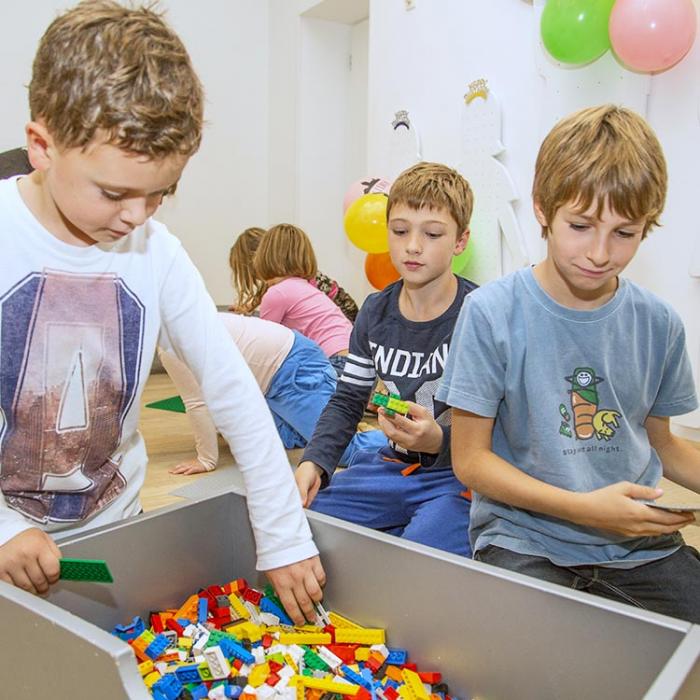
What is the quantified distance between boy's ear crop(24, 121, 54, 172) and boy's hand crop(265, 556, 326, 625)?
49 centimetres

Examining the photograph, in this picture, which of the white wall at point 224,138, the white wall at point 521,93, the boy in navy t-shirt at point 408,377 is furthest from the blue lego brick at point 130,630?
the white wall at point 224,138

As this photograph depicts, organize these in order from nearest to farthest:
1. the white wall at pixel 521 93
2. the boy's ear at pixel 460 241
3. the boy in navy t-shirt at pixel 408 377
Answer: the boy in navy t-shirt at pixel 408 377 → the boy's ear at pixel 460 241 → the white wall at pixel 521 93

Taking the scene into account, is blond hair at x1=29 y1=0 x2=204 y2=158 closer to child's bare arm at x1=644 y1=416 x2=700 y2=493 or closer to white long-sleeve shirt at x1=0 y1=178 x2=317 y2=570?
white long-sleeve shirt at x1=0 y1=178 x2=317 y2=570

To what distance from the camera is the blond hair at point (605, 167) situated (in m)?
0.86

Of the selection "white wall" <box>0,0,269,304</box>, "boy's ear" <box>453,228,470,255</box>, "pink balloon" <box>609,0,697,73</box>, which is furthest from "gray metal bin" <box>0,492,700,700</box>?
"white wall" <box>0,0,269,304</box>

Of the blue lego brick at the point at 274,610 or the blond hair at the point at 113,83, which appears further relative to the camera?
the blue lego brick at the point at 274,610

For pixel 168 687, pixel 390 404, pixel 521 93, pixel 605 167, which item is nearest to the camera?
pixel 168 687

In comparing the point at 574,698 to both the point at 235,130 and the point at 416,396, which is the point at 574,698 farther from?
the point at 235,130

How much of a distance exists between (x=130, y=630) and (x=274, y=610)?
6.5 inches

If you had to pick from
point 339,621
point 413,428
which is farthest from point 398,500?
point 339,621

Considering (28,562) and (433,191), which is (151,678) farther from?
(433,191)

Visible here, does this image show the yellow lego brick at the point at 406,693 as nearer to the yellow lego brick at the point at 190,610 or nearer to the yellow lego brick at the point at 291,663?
the yellow lego brick at the point at 291,663

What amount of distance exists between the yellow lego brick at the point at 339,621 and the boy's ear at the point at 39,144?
0.58 metres

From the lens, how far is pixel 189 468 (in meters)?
2.20
